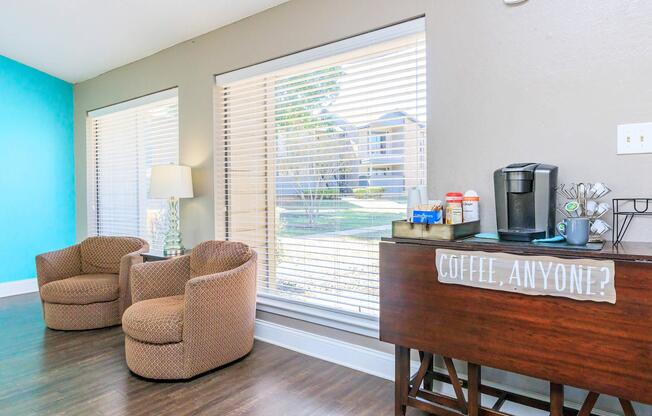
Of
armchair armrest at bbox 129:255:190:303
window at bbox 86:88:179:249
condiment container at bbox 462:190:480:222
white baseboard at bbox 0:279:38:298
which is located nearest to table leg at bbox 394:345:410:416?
condiment container at bbox 462:190:480:222

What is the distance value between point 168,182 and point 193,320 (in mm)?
1439

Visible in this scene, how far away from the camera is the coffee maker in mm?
1795

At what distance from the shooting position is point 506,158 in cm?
206

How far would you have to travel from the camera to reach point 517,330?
5.22 feet

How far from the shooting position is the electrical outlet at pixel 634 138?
1.72m

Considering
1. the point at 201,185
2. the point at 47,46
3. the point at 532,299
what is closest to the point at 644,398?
the point at 532,299

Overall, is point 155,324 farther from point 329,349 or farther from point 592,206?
point 592,206

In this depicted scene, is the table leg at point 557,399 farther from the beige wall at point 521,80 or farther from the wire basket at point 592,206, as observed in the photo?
the wire basket at point 592,206

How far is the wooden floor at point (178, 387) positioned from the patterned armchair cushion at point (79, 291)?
0.40 m

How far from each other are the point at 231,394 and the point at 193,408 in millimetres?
225

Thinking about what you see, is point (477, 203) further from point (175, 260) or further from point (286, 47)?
point (175, 260)

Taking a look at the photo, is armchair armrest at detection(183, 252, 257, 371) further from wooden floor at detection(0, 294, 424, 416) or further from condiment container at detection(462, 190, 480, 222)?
condiment container at detection(462, 190, 480, 222)

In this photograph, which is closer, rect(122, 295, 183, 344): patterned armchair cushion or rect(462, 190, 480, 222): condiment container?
rect(462, 190, 480, 222): condiment container

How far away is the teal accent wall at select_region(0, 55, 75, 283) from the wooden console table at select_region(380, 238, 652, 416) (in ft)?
15.7
